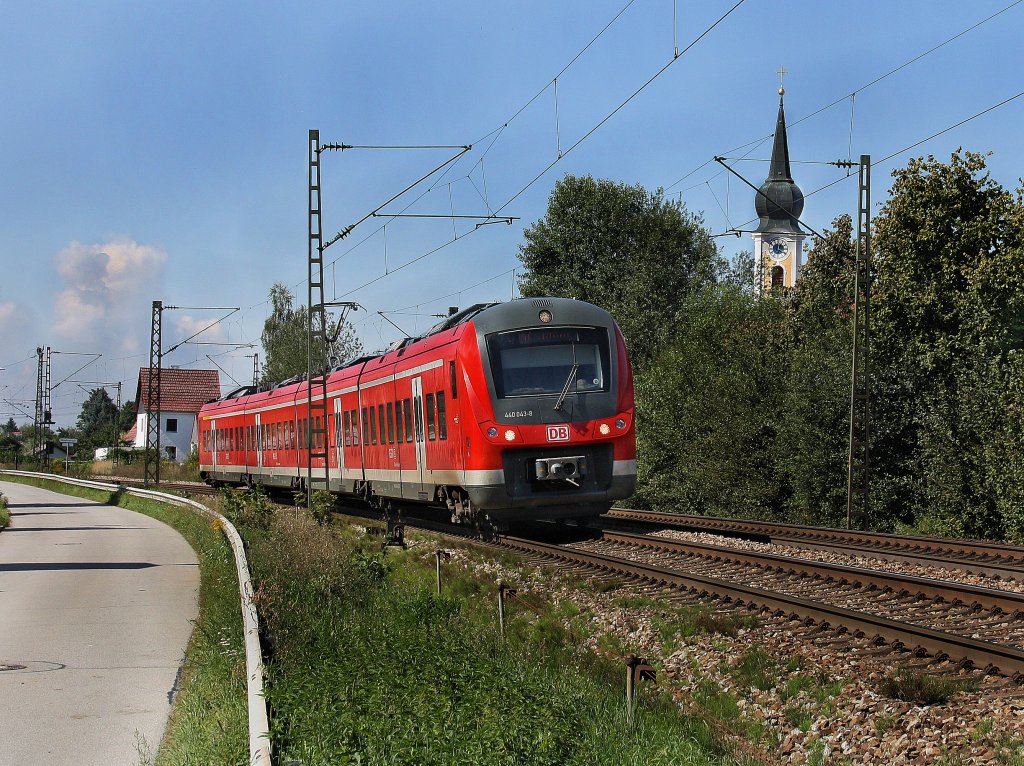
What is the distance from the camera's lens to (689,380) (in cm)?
3161

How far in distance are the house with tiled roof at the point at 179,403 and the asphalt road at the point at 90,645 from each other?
70272mm

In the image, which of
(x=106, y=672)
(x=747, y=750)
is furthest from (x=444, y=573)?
(x=747, y=750)

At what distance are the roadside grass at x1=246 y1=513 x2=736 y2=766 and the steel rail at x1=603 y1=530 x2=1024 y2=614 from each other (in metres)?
3.15

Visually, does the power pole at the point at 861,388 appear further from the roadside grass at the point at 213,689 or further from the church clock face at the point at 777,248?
the church clock face at the point at 777,248

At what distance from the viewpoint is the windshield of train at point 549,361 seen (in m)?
16.3

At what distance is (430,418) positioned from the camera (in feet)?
60.1

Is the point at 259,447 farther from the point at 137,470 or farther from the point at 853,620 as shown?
the point at 137,470

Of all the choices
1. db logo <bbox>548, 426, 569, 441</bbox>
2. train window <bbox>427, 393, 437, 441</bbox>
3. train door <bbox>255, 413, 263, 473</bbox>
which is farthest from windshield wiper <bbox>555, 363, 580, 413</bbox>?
train door <bbox>255, 413, 263, 473</bbox>

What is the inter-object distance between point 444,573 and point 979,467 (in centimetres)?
1302

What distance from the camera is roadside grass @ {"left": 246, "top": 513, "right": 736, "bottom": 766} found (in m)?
6.23

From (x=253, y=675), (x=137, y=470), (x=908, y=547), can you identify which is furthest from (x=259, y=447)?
(x=137, y=470)

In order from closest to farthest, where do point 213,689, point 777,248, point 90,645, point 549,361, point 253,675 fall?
point 253,675 < point 213,689 < point 90,645 < point 549,361 < point 777,248

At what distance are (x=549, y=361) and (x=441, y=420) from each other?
214cm

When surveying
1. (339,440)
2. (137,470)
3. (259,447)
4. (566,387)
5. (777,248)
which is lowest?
(137,470)
